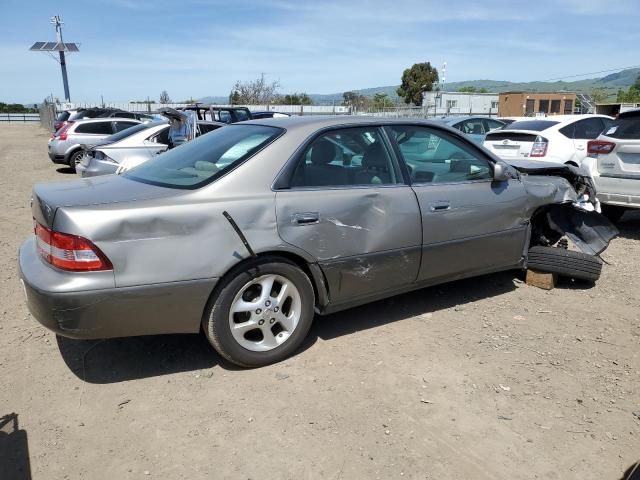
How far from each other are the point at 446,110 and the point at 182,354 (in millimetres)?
32898

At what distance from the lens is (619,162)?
659 centimetres

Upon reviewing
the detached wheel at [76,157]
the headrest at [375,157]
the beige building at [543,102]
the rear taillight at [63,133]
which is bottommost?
the detached wheel at [76,157]

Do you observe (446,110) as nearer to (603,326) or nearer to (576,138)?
(576,138)

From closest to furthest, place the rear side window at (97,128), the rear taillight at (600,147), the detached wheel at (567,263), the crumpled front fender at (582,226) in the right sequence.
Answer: the detached wheel at (567,263) < the crumpled front fender at (582,226) < the rear taillight at (600,147) < the rear side window at (97,128)

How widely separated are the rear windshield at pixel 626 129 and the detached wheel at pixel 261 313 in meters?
5.32

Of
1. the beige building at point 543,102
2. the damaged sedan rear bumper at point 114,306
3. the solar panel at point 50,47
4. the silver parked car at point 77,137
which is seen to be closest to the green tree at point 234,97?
the solar panel at point 50,47

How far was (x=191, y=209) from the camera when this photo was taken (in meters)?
3.04

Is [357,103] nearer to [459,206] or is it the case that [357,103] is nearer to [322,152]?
[459,206]

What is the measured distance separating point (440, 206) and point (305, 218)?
46.3 inches

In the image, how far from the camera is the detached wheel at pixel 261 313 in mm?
3182

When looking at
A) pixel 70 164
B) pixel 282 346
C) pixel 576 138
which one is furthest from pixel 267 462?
pixel 70 164

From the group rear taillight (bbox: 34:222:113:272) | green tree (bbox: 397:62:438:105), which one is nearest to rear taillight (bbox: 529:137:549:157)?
rear taillight (bbox: 34:222:113:272)

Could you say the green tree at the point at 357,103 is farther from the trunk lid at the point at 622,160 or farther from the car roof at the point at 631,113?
the trunk lid at the point at 622,160

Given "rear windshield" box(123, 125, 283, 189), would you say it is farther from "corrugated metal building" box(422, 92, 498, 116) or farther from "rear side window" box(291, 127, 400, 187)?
"corrugated metal building" box(422, 92, 498, 116)
